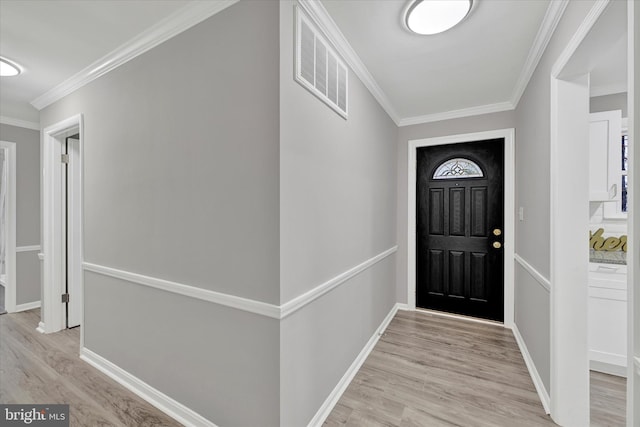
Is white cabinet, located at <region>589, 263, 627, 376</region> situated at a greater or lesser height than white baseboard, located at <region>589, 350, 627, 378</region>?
greater

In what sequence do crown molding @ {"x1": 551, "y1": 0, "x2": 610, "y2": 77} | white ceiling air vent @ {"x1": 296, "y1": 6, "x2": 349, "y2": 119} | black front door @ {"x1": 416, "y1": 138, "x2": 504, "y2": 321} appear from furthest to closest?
1. black front door @ {"x1": 416, "y1": 138, "x2": 504, "y2": 321}
2. white ceiling air vent @ {"x1": 296, "y1": 6, "x2": 349, "y2": 119}
3. crown molding @ {"x1": 551, "y1": 0, "x2": 610, "y2": 77}

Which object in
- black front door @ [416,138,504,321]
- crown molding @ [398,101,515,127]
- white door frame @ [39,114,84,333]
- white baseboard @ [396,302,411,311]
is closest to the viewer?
white door frame @ [39,114,84,333]

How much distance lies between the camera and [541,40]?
5.80 feet

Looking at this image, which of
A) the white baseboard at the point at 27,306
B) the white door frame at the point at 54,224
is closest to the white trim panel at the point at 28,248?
the white baseboard at the point at 27,306

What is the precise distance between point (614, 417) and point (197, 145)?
2984 millimetres

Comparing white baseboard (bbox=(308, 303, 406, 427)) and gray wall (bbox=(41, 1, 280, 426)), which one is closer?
gray wall (bbox=(41, 1, 280, 426))

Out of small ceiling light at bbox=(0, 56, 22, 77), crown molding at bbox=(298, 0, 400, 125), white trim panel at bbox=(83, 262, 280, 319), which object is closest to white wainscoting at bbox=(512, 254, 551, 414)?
white trim panel at bbox=(83, 262, 280, 319)

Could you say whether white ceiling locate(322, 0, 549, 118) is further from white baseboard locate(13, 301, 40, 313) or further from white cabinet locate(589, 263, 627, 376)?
white baseboard locate(13, 301, 40, 313)

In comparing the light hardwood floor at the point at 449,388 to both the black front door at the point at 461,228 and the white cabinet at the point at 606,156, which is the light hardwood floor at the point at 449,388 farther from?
the white cabinet at the point at 606,156

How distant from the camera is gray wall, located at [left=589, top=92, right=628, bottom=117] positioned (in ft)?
7.95

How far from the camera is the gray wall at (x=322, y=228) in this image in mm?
1334

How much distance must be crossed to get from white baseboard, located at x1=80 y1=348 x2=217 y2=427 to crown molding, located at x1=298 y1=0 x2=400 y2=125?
2.37 meters

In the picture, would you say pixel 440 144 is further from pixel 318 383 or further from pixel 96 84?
pixel 96 84

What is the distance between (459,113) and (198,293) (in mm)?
3250
